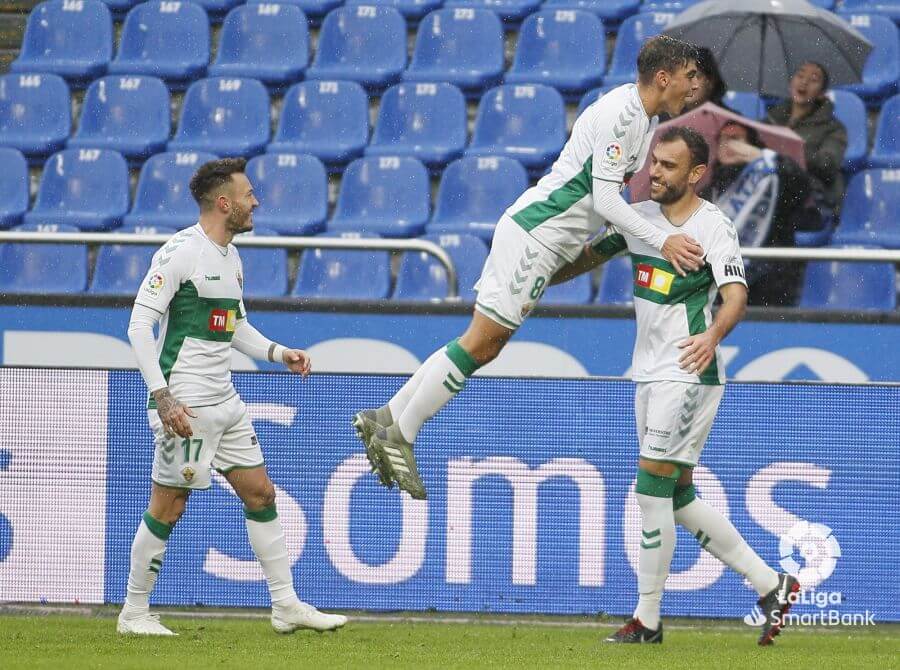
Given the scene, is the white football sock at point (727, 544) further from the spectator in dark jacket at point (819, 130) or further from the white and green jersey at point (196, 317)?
the spectator in dark jacket at point (819, 130)

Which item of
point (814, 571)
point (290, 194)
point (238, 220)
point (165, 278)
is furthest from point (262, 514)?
point (290, 194)

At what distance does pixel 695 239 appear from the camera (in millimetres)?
5883

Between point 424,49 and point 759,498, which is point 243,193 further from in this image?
point 424,49

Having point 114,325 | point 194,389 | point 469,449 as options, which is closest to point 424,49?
point 114,325

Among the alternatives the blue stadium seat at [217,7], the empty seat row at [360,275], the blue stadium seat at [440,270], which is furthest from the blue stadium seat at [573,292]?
the blue stadium seat at [217,7]

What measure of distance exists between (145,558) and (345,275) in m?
3.47

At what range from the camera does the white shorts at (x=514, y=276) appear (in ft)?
19.7

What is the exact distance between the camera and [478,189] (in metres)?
9.98

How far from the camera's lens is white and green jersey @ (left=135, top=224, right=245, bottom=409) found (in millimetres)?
6082

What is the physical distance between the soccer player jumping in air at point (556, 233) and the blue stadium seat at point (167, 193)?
437 centimetres

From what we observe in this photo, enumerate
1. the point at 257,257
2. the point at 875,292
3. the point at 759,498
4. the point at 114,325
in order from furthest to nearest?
the point at 257,257
the point at 875,292
the point at 114,325
the point at 759,498

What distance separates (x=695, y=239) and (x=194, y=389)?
2.07 metres

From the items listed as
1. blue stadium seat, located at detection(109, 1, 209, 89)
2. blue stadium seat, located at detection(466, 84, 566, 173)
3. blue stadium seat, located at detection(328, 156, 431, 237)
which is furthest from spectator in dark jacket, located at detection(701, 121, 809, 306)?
blue stadium seat, located at detection(109, 1, 209, 89)

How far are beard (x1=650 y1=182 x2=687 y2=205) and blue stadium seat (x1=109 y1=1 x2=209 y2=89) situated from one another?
610 cm
